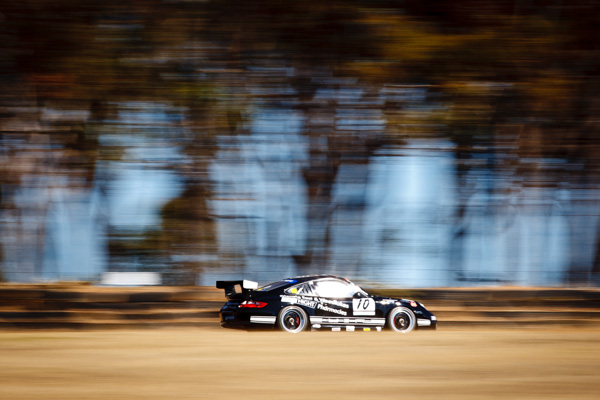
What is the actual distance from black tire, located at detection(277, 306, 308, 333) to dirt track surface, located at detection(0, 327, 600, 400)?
89cm

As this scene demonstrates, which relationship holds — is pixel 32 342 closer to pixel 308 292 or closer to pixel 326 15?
pixel 308 292

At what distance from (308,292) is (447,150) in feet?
9.25

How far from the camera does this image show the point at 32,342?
8.46 meters

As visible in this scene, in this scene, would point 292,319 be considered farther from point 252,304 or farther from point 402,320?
point 402,320

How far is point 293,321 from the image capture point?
1056 centimetres

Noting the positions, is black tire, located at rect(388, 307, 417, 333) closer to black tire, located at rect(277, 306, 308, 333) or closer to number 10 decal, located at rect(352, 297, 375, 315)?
number 10 decal, located at rect(352, 297, 375, 315)

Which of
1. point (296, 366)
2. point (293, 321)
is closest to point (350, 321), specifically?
point (293, 321)

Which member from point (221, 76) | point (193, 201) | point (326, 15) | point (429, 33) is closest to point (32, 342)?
point (193, 201)

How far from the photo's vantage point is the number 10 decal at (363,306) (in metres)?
10.7

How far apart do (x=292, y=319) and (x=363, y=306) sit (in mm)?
1070

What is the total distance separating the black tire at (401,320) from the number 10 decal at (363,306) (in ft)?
0.95

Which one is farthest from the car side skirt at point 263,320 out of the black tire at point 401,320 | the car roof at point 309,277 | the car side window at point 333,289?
the black tire at point 401,320

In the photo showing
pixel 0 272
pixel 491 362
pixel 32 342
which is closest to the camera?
pixel 491 362

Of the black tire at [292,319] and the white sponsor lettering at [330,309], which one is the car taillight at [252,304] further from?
the white sponsor lettering at [330,309]
